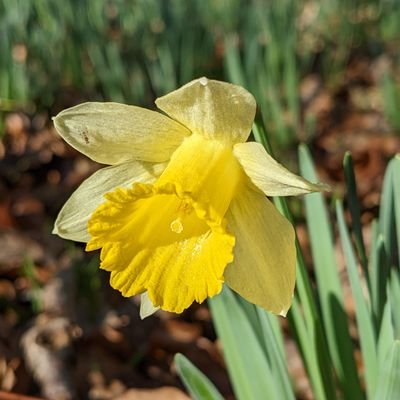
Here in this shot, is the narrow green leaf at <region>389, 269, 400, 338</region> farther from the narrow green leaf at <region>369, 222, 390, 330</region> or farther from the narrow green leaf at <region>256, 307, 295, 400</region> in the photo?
the narrow green leaf at <region>256, 307, 295, 400</region>

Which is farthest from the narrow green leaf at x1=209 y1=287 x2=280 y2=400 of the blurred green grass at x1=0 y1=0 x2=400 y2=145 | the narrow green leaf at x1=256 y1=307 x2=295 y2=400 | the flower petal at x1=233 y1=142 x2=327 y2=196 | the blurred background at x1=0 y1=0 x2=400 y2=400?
the blurred green grass at x1=0 y1=0 x2=400 y2=145

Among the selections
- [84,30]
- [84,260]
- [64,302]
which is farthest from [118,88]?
[64,302]

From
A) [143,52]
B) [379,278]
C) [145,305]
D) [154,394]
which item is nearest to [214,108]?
[145,305]

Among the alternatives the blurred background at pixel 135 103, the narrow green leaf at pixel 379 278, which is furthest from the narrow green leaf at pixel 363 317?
the blurred background at pixel 135 103

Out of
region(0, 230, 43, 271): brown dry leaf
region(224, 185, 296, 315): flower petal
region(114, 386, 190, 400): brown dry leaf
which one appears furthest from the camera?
region(0, 230, 43, 271): brown dry leaf

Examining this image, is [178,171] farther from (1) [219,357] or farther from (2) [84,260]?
(2) [84,260]

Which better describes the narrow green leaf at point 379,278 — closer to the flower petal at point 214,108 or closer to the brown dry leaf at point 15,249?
the flower petal at point 214,108

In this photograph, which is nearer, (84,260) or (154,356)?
(154,356)
